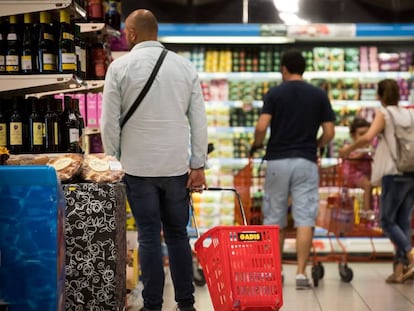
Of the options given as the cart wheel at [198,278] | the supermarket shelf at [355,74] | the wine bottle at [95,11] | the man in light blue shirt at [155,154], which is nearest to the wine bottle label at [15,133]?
the man in light blue shirt at [155,154]

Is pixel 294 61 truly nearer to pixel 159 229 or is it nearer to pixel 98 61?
pixel 98 61

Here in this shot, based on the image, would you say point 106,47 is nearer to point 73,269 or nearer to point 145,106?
point 145,106

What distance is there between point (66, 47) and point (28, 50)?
19cm

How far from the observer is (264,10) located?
887cm

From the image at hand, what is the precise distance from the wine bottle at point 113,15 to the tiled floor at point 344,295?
1896 millimetres

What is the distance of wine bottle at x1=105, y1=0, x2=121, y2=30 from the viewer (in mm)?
6305

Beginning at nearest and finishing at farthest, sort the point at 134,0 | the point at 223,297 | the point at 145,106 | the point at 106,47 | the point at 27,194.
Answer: the point at 27,194 < the point at 223,297 < the point at 145,106 < the point at 106,47 < the point at 134,0

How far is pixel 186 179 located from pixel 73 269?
103 cm

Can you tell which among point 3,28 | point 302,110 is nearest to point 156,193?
point 3,28

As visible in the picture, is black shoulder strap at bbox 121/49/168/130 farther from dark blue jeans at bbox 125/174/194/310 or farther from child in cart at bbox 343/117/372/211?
child in cart at bbox 343/117/372/211

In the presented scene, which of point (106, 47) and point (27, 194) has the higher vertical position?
point (106, 47)

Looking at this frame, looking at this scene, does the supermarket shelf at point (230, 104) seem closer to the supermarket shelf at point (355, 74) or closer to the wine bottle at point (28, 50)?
the supermarket shelf at point (355, 74)

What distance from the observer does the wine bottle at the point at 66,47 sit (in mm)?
4621

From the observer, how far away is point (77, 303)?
4.17 meters
